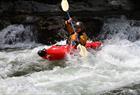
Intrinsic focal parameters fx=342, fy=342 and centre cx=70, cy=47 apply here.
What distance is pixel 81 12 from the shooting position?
45.4 feet

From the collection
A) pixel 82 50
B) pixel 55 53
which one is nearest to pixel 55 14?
pixel 55 53

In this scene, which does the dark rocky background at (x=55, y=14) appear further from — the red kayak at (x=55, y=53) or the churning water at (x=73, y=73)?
the red kayak at (x=55, y=53)

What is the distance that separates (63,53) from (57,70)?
32.5 inches

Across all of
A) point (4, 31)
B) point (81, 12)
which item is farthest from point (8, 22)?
point (81, 12)

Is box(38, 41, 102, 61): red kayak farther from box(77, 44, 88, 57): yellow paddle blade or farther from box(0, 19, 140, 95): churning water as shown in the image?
box(77, 44, 88, 57): yellow paddle blade

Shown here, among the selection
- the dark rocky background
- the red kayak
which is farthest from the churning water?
the dark rocky background

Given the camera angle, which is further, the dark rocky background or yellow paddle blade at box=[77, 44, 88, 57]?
the dark rocky background

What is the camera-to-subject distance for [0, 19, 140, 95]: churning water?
7133 mm

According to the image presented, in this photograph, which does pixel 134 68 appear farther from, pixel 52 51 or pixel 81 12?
pixel 81 12

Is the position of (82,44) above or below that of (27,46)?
above

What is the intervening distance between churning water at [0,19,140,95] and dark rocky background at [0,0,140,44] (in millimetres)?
1663

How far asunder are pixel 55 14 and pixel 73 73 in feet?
19.0

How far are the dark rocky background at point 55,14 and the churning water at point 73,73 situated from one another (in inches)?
65.5

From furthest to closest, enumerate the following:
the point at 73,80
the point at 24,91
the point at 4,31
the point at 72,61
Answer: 1. the point at 4,31
2. the point at 72,61
3. the point at 73,80
4. the point at 24,91
